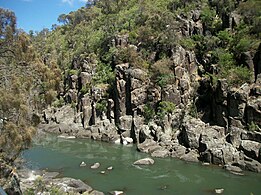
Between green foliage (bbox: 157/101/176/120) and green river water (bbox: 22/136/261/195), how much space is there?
594 centimetres

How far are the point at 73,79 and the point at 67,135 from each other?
15.4 meters

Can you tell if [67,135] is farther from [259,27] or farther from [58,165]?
[259,27]

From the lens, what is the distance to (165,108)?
4422cm

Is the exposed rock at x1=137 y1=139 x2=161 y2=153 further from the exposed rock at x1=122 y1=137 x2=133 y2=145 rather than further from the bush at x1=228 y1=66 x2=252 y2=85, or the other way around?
the bush at x1=228 y1=66 x2=252 y2=85

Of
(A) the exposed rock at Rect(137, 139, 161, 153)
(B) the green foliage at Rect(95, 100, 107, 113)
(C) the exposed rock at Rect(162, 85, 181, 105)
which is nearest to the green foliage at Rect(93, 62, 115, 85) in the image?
(B) the green foliage at Rect(95, 100, 107, 113)

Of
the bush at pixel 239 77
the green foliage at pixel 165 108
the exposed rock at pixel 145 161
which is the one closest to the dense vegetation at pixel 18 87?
the exposed rock at pixel 145 161

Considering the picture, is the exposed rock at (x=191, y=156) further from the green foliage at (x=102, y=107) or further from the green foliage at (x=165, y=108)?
the green foliage at (x=102, y=107)

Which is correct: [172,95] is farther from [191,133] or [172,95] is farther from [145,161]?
[145,161]

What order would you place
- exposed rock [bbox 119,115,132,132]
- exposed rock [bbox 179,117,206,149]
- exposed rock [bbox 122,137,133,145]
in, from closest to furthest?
exposed rock [bbox 179,117,206,149] < exposed rock [bbox 122,137,133,145] < exposed rock [bbox 119,115,132,132]

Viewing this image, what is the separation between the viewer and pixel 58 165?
113 ft

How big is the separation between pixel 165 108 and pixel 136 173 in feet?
50.1

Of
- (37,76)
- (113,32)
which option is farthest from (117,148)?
(113,32)

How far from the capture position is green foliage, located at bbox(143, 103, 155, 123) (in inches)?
1800

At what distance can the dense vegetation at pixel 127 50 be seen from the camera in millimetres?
17625
